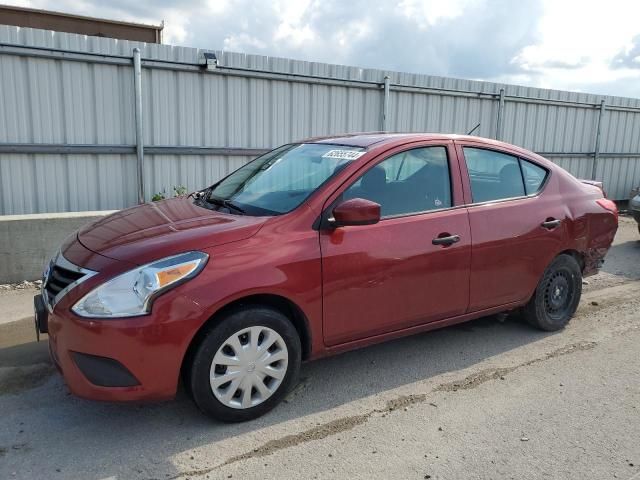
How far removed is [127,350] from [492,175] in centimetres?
306

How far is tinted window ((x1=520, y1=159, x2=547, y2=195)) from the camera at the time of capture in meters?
4.64

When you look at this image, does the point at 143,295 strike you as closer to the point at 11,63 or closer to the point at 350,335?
the point at 350,335

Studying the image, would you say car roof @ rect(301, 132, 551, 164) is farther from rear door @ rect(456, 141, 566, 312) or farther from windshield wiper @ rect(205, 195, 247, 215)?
windshield wiper @ rect(205, 195, 247, 215)

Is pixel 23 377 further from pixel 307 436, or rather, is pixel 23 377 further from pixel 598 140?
pixel 598 140

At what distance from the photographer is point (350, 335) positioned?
3.61 meters

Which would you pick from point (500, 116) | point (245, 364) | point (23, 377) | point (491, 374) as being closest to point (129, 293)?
point (245, 364)

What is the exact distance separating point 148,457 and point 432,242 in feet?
7.36

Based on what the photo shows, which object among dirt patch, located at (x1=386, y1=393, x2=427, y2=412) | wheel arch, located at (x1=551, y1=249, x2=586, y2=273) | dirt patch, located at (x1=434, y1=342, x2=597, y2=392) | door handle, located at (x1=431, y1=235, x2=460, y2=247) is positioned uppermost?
door handle, located at (x1=431, y1=235, x2=460, y2=247)

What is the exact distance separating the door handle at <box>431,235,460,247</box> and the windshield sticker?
80 centimetres

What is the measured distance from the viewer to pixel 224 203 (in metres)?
3.89

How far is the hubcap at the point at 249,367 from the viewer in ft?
10.3

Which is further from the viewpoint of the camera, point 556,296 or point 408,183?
point 556,296

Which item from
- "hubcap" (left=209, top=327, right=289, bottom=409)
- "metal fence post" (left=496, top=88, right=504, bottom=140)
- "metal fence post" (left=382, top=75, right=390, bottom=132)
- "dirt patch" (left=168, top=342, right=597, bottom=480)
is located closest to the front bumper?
"hubcap" (left=209, top=327, right=289, bottom=409)

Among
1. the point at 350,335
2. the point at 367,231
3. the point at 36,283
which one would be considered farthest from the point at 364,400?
the point at 36,283
